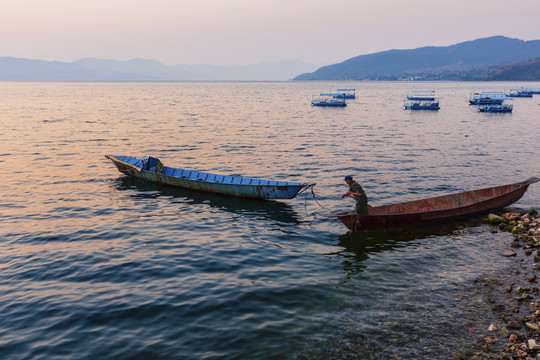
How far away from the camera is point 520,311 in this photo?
1193 cm

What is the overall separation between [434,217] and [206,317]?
14092mm

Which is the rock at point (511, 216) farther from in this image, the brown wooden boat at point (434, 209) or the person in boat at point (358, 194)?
the person in boat at point (358, 194)

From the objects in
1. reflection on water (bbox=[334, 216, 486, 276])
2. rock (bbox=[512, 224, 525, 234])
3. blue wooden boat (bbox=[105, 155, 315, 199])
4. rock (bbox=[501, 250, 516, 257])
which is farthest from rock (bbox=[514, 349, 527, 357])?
blue wooden boat (bbox=[105, 155, 315, 199])

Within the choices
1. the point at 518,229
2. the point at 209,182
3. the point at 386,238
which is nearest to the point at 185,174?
the point at 209,182

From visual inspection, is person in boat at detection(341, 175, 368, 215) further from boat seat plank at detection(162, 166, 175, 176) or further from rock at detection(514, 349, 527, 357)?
boat seat plank at detection(162, 166, 175, 176)

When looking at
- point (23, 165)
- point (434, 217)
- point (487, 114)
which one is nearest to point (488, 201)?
point (434, 217)

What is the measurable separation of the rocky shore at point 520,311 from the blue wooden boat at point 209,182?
10.3m

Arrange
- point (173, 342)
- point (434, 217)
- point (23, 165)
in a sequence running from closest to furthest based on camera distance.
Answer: point (173, 342), point (434, 217), point (23, 165)

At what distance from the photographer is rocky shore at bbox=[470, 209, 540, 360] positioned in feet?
32.6

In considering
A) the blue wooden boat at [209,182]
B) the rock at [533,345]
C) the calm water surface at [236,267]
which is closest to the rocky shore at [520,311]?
the rock at [533,345]

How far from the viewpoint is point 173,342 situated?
11172 millimetres

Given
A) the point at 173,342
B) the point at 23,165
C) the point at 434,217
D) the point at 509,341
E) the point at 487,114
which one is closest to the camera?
the point at 509,341

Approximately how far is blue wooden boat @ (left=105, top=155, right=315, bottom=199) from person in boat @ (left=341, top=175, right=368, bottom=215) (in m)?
2.91

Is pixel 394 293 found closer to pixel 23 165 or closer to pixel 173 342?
pixel 173 342
